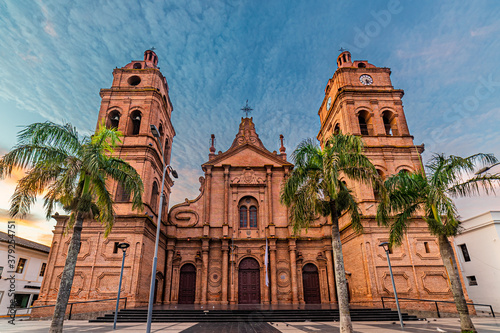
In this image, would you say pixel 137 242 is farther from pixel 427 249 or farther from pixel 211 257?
pixel 427 249

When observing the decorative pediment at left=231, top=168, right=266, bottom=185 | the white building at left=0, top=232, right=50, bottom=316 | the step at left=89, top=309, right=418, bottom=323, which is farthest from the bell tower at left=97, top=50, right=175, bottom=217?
the white building at left=0, top=232, right=50, bottom=316

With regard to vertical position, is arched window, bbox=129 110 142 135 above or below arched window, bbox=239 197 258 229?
above

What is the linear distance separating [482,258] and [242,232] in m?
20.0

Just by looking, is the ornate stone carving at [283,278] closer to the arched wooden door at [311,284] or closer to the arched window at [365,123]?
the arched wooden door at [311,284]

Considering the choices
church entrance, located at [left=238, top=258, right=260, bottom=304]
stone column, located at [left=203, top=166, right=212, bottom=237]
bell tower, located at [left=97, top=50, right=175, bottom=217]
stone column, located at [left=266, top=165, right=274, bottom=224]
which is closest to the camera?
bell tower, located at [left=97, top=50, right=175, bottom=217]

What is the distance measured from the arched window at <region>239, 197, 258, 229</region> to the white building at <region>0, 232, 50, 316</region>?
72.1ft

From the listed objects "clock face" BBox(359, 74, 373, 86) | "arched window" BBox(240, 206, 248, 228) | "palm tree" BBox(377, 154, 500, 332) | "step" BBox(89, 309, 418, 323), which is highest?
"clock face" BBox(359, 74, 373, 86)

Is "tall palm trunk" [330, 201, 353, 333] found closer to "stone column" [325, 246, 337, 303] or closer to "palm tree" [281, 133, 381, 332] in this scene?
"palm tree" [281, 133, 381, 332]

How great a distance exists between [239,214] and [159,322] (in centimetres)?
1223

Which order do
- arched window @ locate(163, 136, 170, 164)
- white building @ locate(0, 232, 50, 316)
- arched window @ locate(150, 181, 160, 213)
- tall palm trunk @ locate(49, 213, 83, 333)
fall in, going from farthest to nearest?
arched window @ locate(163, 136, 170, 164)
white building @ locate(0, 232, 50, 316)
arched window @ locate(150, 181, 160, 213)
tall palm trunk @ locate(49, 213, 83, 333)

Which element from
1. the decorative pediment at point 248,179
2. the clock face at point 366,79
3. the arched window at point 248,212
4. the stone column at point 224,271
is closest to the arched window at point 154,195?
the stone column at point 224,271

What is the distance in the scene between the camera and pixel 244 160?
2838cm

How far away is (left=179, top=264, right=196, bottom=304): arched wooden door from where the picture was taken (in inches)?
925

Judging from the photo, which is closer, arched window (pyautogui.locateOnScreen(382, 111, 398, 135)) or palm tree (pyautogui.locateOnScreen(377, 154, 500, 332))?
palm tree (pyautogui.locateOnScreen(377, 154, 500, 332))
